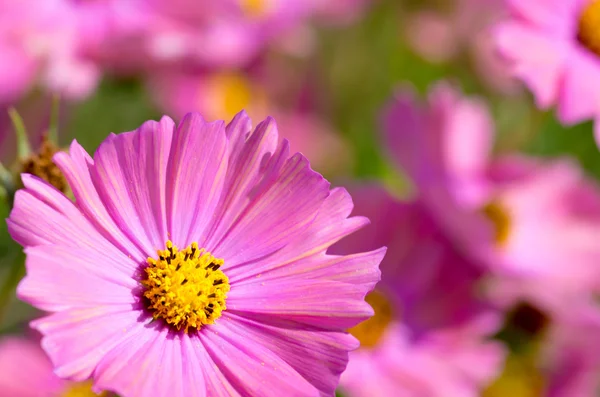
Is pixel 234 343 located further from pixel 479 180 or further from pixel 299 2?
pixel 299 2

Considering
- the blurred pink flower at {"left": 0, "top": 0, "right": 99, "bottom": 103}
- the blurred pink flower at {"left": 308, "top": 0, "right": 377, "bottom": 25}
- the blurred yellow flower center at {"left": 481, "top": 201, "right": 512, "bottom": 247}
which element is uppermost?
the blurred pink flower at {"left": 308, "top": 0, "right": 377, "bottom": 25}

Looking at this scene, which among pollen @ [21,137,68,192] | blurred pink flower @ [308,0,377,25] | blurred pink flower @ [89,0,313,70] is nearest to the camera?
pollen @ [21,137,68,192]

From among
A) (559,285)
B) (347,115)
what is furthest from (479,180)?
(347,115)

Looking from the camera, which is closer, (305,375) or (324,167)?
(305,375)

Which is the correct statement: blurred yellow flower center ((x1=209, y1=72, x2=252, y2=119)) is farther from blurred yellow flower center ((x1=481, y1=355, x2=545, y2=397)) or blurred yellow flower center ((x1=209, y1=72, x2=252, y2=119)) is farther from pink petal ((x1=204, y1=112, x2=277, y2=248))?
pink petal ((x1=204, y1=112, x2=277, y2=248))

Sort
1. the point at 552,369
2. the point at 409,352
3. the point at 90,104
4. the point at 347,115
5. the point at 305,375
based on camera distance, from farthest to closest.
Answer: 1. the point at 347,115
2. the point at 90,104
3. the point at 552,369
4. the point at 409,352
5. the point at 305,375

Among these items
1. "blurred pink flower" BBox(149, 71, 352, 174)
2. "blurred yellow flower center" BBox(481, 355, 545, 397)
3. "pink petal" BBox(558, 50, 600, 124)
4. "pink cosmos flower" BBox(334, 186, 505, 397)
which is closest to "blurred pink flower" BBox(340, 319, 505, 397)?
"pink cosmos flower" BBox(334, 186, 505, 397)
